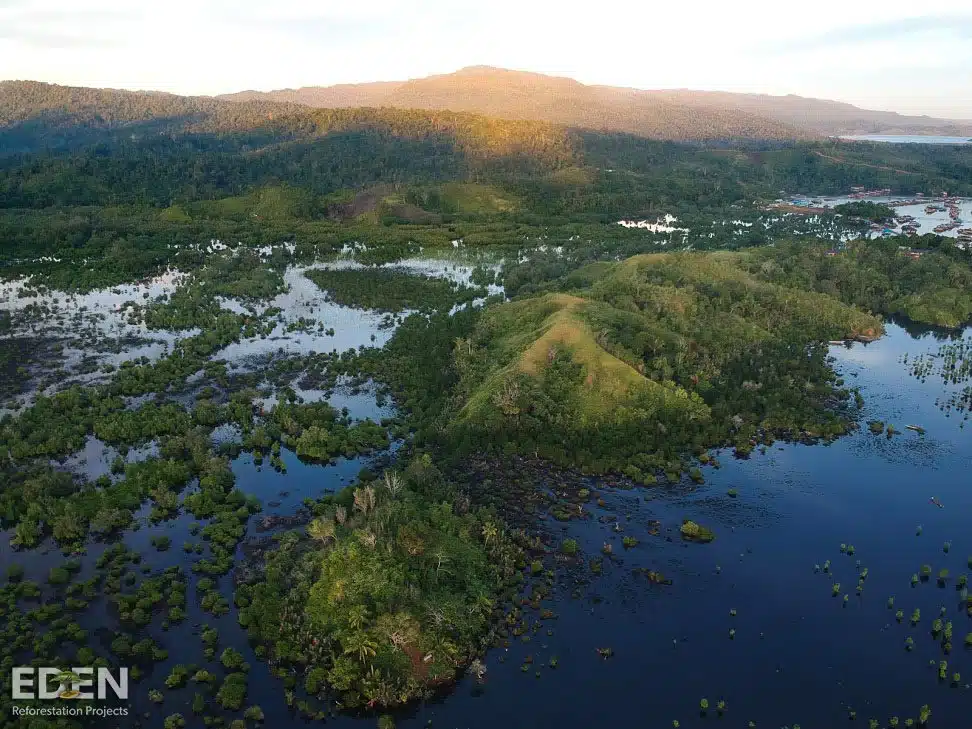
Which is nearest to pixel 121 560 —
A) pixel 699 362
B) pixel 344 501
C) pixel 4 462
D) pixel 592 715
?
pixel 344 501

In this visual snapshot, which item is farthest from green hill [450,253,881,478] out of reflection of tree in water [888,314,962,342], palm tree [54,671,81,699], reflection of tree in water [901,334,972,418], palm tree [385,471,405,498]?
palm tree [54,671,81,699]

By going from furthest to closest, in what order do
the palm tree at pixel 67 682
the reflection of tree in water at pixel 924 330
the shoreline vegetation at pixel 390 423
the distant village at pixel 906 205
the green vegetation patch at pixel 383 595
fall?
the distant village at pixel 906 205 < the reflection of tree in water at pixel 924 330 < the shoreline vegetation at pixel 390 423 < the green vegetation patch at pixel 383 595 < the palm tree at pixel 67 682

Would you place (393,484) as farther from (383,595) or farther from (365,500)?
(383,595)

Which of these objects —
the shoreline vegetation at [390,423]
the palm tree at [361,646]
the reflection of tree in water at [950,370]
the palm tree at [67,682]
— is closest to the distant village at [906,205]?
the shoreline vegetation at [390,423]

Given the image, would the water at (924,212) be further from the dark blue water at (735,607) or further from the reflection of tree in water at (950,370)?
the dark blue water at (735,607)

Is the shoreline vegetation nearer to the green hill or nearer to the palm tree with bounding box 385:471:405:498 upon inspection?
the palm tree with bounding box 385:471:405:498

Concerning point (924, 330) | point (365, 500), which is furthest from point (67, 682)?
point (924, 330)
